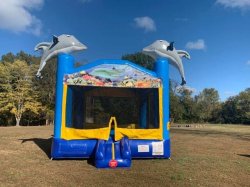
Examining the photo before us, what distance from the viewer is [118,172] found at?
7.37m

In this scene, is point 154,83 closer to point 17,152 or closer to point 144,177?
point 144,177

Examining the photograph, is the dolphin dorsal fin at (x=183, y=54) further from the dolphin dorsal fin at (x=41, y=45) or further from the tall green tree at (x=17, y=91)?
the tall green tree at (x=17, y=91)

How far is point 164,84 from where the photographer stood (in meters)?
9.49

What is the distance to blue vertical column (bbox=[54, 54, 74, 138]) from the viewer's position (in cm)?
884

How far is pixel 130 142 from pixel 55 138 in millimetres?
2035

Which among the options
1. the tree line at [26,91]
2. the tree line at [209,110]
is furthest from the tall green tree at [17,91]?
the tree line at [209,110]

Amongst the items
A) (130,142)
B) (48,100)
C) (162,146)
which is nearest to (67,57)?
(130,142)

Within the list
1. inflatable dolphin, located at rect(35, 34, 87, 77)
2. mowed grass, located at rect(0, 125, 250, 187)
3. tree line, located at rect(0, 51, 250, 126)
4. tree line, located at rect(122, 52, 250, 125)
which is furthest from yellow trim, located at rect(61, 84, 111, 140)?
tree line, located at rect(122, 52, 250, 125)

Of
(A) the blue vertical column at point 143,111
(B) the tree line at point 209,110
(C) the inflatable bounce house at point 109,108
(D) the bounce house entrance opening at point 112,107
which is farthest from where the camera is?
(B) the tree line at point 209,110

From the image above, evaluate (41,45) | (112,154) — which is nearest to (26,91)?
(41,45)

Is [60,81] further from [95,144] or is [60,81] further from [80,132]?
[95,144]

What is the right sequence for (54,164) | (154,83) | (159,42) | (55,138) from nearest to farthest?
(54,164) < (55,138) < (154,83) < (159,42)

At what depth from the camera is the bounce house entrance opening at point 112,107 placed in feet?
31.1

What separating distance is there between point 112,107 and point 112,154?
2.07 metres
